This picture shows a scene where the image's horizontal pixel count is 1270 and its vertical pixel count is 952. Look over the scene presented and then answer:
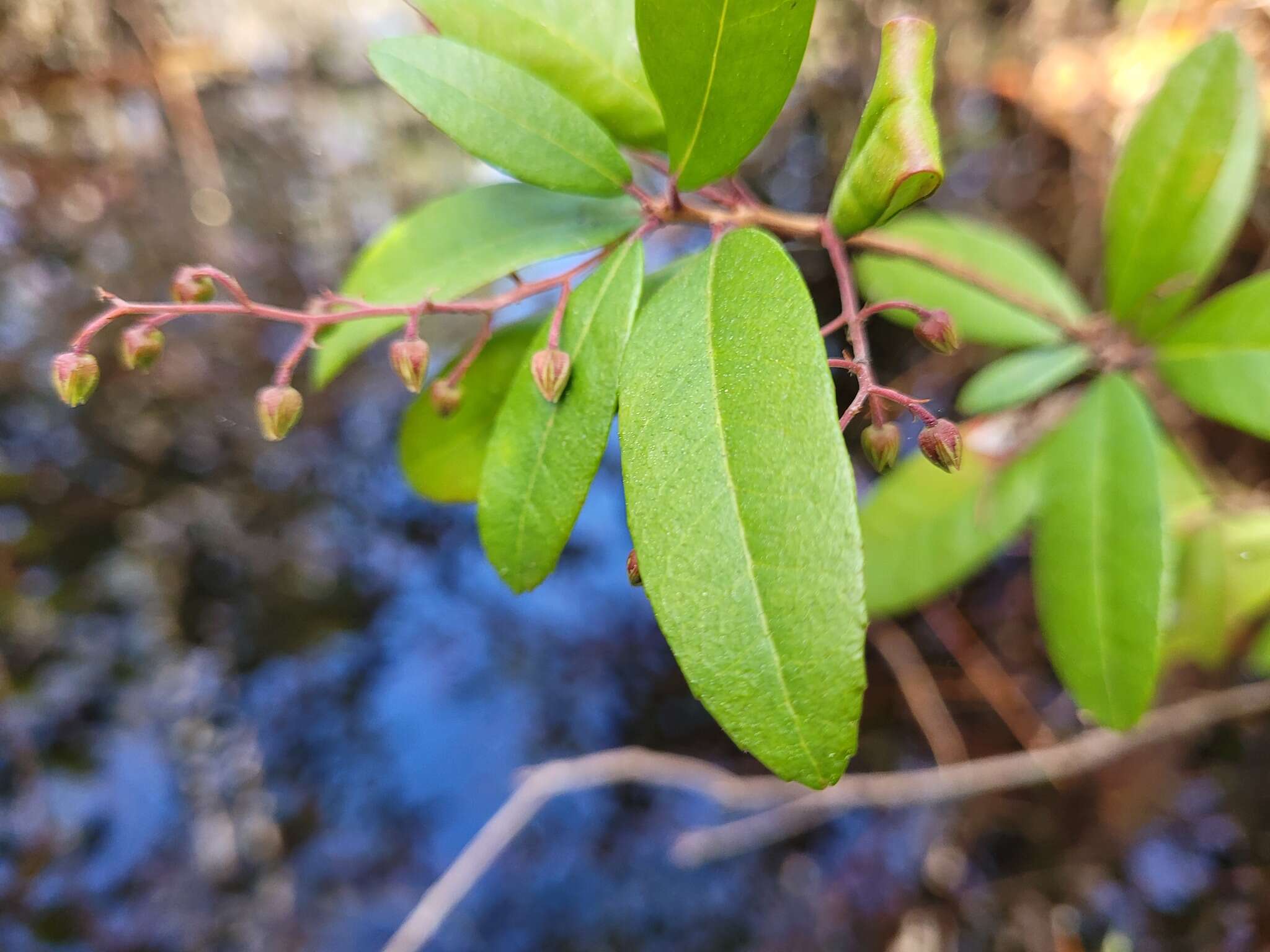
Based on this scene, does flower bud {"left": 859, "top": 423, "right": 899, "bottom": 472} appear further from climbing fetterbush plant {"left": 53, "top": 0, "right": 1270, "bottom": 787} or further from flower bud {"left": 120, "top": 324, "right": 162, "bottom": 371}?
flower bud {"left": 120, "top": 324, "right": 162, "bottom": 371}

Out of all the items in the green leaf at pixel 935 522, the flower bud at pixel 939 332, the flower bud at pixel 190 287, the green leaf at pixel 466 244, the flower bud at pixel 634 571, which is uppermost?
the flower bud at pixel 190 287

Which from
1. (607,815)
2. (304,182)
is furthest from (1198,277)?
(304,182)

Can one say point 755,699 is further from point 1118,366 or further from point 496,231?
point 1118,366

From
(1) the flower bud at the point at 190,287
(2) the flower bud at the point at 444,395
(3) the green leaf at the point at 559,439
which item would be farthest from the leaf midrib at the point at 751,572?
(1) the flower bud at the point at 190,287

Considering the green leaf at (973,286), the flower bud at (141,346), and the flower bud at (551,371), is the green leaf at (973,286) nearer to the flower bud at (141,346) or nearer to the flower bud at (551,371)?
the flower bud at (551,371)

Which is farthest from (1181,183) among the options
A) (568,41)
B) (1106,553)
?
(568,41)

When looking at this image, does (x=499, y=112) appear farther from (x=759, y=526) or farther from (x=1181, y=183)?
(x=1181, y=183)

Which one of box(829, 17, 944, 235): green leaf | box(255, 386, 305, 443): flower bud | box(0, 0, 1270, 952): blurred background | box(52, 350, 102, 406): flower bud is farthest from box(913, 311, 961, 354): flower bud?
box(0, 0, 1270, 952): blurred background
